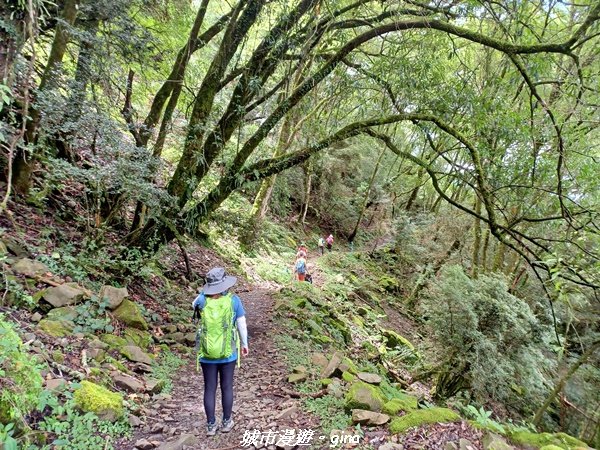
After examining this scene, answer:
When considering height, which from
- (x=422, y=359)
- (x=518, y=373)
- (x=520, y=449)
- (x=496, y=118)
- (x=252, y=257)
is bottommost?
(x=252, y=257)

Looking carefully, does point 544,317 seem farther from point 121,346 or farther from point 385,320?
point 121,346

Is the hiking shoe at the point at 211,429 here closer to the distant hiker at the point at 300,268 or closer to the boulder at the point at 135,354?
the boulder at the point at 135,354

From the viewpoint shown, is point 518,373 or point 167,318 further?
point 518,373

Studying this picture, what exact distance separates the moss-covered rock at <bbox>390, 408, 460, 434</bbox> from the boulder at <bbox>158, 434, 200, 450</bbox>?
1.95 m

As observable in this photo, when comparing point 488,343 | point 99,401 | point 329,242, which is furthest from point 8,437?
point 329,242

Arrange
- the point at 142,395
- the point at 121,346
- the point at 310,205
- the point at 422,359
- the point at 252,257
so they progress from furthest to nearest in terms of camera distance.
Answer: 1. the point at 310,205
2. the point at 252,257
3. the point at 422,359
4. the point at 121,346
5. the point at 142,395

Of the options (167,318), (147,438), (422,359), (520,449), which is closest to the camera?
(520,449)

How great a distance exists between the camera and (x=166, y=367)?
5.39 meters

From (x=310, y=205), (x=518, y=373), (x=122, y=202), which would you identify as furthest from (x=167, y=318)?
(x=310, y=205)

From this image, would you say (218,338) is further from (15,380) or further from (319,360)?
(319,360)

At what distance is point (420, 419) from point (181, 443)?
7.60 feet

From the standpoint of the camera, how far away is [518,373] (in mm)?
7852

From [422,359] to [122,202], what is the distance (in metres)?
7.79

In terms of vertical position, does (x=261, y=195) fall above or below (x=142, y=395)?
above
